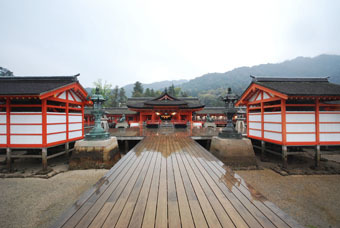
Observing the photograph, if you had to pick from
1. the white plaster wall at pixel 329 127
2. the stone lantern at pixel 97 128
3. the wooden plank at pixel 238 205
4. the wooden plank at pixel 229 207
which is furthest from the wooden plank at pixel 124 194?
the white plaster wall at pixel 329 127

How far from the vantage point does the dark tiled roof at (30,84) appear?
6627 mm

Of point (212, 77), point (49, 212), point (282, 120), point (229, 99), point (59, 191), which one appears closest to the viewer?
point (49, 212)

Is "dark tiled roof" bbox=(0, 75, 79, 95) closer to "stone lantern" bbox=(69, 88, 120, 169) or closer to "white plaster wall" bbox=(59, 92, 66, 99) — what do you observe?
"white plaster wall" bbox=(59, 92, 66, 99)

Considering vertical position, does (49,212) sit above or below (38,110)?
below

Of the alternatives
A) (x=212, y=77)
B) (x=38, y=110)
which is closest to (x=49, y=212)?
(x=38, y=110)

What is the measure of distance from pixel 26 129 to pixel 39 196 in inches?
158

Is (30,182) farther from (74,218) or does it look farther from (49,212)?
(74,218)

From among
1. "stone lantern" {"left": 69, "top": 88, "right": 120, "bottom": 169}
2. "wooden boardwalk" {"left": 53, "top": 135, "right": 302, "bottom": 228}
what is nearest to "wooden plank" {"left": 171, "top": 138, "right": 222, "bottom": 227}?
"wooden boardwalk" {"left": 53, "top": 135, "right": 302, "bottom": 228}

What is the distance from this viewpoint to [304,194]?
17.6 ft

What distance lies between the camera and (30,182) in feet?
20.9

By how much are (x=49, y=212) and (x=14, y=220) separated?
87 centimetres

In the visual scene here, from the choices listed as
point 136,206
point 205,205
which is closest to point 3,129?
point 136,206

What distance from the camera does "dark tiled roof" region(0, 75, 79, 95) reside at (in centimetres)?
663

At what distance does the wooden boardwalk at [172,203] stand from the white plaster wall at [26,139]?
20.3 feet
